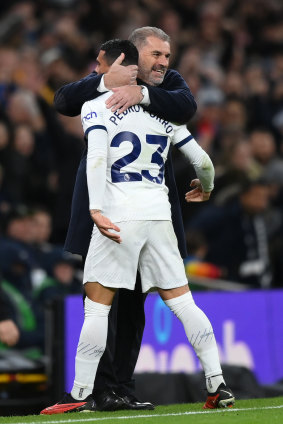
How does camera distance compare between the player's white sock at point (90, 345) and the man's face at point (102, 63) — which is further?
the man's face at point (102, 63)

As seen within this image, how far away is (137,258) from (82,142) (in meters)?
5.43

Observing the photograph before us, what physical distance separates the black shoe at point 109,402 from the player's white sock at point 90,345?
219mm

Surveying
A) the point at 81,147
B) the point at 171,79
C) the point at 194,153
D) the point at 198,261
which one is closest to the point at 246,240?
the point at 198,261

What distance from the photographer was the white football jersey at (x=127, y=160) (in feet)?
16.2

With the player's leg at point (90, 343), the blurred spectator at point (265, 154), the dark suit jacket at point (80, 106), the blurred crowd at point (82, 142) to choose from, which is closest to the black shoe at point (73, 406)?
the player's leg at point (90, 343)

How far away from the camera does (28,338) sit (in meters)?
8.80

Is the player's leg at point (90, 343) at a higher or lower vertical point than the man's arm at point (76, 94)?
lower

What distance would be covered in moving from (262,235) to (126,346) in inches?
197

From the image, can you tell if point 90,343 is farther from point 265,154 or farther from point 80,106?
point 265,154

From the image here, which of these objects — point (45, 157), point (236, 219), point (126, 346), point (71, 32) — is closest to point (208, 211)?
point (236, 219)

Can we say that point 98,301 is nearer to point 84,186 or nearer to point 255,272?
point 84,186

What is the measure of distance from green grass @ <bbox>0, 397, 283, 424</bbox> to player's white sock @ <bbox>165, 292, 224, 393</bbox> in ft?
0.54

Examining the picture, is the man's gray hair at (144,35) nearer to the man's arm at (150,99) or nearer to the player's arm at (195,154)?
the man's arm at (150,99)

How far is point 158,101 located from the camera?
5035mm
